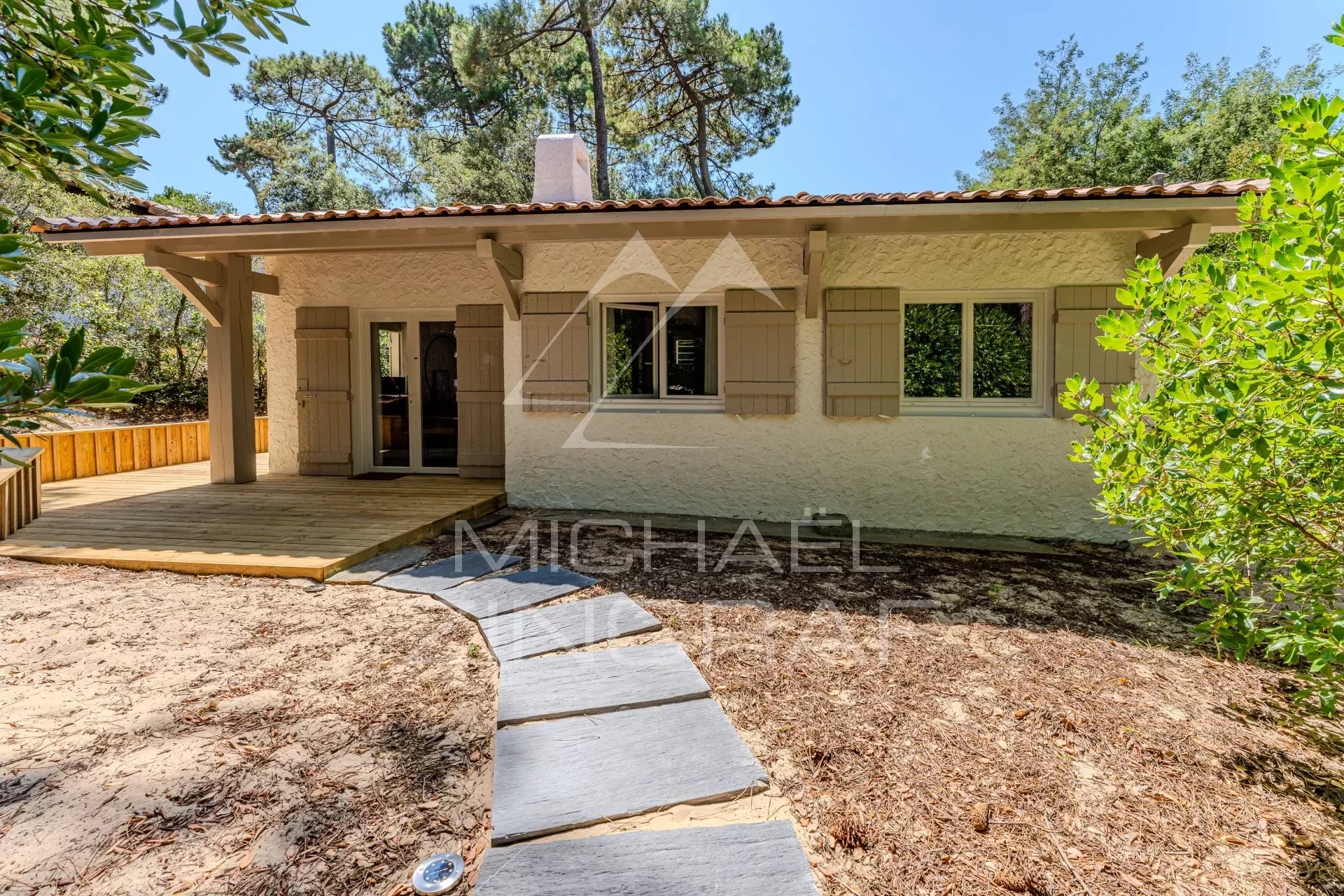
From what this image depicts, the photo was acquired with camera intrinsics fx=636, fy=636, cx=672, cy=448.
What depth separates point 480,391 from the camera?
7.02 meters

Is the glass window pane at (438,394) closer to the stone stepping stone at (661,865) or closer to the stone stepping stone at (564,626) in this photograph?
the stone stepping stone at (564,626)

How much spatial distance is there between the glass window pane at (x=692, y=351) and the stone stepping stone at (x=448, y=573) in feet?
7.95

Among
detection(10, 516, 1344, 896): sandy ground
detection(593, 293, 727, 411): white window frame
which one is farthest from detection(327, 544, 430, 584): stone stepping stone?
detection(593, 293, 727, 411): white window frame

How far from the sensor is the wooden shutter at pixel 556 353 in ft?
19.4

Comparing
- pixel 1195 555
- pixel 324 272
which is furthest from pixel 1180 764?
pixel 324 272

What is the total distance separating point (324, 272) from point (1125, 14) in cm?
2116

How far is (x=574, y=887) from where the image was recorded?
1.59 m

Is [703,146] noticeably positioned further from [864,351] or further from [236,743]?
[236,743]

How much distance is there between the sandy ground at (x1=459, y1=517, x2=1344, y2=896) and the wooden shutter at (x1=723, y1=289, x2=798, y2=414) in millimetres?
2061

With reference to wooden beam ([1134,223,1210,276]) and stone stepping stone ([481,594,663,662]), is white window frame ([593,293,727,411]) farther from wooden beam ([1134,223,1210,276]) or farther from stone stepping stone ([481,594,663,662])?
wooden beam ([1134,223,1210,276])

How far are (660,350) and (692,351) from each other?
309mm

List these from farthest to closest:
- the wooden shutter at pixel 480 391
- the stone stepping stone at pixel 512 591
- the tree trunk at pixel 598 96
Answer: the tree trunk at pixel 598 96 → the wooden shutter at pixel 480 391 → the stone stepping stone at pixel 512 591

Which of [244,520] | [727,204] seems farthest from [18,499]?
[727,204]

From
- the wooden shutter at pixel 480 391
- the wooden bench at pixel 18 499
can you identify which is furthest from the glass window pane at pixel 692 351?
the wooden bench at pixel 18 499
